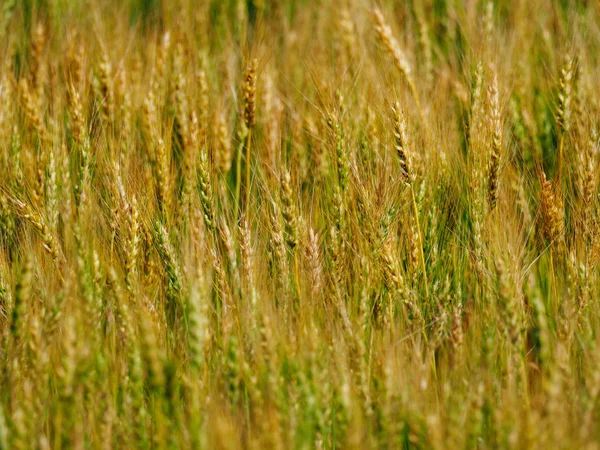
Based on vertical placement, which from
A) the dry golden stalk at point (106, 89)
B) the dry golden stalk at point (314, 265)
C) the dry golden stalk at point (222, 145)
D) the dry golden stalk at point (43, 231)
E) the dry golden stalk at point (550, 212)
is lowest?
the dry golden stalk at point (314, 265)

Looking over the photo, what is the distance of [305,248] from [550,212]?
2.77 feet

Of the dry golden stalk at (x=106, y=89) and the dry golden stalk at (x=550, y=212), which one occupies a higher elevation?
the dry golden stalk at (x=106, y=89)

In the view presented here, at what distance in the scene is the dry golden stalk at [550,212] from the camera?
2.31 m

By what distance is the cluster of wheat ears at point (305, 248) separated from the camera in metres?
1.77

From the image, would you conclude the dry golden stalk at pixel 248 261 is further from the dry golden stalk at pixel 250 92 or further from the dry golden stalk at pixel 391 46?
the dry golden stalk at pixel 391 46

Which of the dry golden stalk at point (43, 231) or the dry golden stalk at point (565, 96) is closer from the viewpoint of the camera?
the dry golden stalk at point (43, 231)

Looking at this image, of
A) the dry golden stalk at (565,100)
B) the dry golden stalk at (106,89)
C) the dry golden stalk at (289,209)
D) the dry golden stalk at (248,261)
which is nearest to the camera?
the dry golden stalk at (248,261)

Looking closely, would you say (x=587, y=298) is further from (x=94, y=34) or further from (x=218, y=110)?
(x=94, y=34)

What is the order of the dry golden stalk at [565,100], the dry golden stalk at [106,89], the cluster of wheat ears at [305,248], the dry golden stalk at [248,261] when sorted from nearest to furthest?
the cluster of wheat ears at [305,248] < the dry golden stalk at [248,261] < the dry golden stalk at [565,100] < the dry golden stalk at [106,89]

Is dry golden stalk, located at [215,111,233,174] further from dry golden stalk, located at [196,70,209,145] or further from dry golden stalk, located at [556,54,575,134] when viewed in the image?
dry golden stalk, located at [556,54,575,134]

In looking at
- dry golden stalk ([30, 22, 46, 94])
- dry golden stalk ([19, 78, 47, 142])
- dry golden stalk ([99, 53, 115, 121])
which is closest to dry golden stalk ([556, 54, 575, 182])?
dry golden stalk ([99, 53, 115, 121])

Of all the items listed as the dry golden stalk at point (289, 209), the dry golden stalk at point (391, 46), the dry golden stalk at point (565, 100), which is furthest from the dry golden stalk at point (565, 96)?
the dry golden stalk at point (289, 209)

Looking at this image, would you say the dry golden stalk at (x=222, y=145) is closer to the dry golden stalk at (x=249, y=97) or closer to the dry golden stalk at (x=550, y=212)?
the dry golden stalk at (x=249, y=97)

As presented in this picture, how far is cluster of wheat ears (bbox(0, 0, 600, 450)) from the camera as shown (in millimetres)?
1766
